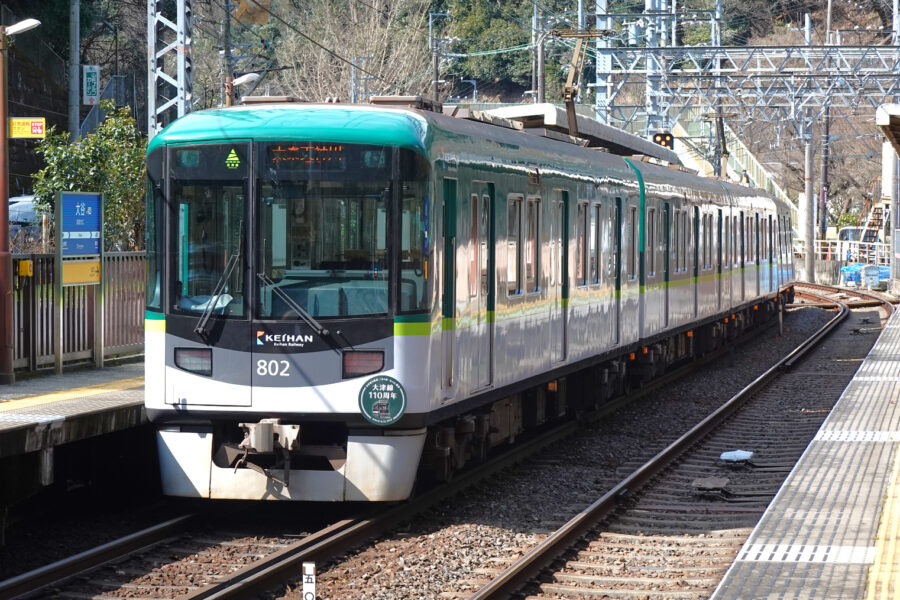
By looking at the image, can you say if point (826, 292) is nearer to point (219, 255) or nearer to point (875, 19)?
point (875, 19)

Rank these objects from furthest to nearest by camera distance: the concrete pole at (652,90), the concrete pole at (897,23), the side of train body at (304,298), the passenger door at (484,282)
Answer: the concrete pole at (897,23) < the concrete pole at (652,90) < the passenger door at (484,282) < the side of train body at (304,298)

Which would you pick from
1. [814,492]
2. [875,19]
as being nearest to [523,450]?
[814,492]

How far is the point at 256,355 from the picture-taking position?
30.5ft

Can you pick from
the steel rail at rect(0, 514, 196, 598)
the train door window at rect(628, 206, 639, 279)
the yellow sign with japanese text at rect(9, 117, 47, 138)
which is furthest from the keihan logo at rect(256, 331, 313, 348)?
the train door window at rect(628, 206, 639, 279)

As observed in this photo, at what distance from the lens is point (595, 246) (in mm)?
14711

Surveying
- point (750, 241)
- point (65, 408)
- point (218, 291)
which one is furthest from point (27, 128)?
point (750, 241)

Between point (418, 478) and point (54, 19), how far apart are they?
95.5 ft

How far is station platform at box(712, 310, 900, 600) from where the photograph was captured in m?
7.30

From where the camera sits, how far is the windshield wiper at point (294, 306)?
362 inches

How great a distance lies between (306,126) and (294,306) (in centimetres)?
122

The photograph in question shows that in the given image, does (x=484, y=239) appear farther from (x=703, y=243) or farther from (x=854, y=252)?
(x=854, y=252)

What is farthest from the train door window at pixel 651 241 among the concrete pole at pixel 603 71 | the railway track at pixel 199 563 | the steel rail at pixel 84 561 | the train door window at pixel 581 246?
the concrete pole at pixel 603 71

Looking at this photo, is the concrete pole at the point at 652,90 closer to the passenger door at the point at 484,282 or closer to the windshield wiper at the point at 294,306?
the passenger door at the point at 484,282

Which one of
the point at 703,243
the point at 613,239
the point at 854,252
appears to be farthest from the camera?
the point at 854,252
